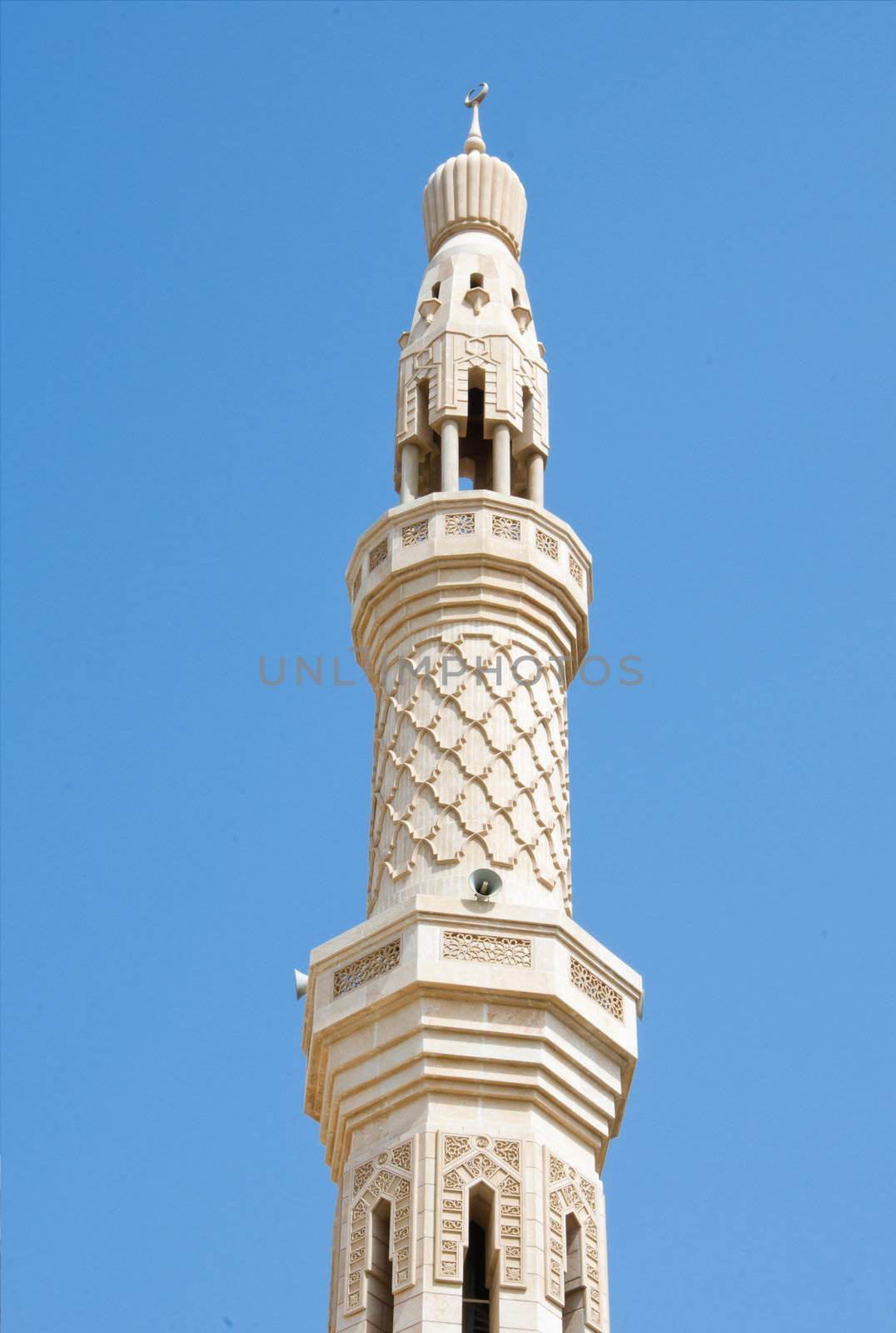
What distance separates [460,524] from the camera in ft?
52.7

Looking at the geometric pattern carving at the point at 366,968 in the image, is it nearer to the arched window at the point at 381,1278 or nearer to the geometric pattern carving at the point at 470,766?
the geometric pattern carving at the point at 470,766

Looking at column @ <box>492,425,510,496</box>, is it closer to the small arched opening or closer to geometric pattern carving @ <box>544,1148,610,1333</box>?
the small arched opening

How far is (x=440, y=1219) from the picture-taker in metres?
12.9

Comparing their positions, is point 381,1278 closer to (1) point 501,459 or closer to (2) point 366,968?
(2) point 366,968

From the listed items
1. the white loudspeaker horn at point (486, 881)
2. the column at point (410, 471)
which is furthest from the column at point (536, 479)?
the white loudspeaker horn at point (486, 881)

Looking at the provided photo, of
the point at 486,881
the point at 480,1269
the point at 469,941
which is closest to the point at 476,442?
the point at 486,881

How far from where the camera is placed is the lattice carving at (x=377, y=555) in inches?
642

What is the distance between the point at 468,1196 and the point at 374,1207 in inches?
22.7

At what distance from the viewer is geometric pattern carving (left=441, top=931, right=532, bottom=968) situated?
13828 mm

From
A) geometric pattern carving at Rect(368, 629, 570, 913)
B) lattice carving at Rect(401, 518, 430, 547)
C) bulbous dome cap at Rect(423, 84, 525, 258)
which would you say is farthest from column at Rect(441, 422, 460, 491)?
bulbous dome cap at Rect(423, 84, 525, 258)

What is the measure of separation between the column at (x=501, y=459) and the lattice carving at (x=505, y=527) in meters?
0.41

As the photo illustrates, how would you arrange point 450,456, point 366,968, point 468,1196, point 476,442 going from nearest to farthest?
point 468,1196 < point 366,968 < point 450,456 < point 476,442

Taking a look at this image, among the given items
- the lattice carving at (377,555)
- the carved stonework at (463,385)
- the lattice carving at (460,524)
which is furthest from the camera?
the carved stonework at (463,385)

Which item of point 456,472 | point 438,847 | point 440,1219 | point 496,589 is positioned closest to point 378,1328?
point 440,1219
